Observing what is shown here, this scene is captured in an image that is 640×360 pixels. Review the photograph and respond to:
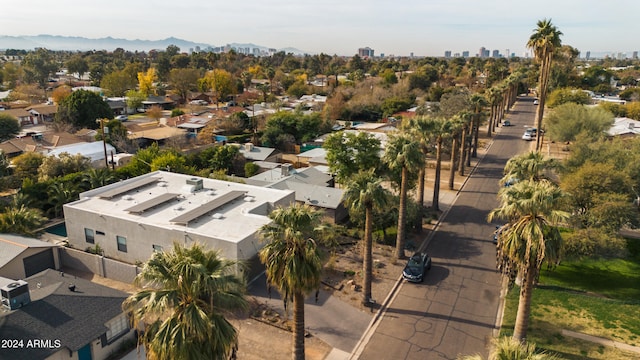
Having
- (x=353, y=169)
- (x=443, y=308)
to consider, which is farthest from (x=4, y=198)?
(x=443, y=308)

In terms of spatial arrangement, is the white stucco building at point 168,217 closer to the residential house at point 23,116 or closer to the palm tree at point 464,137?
the palm tree at point 464,137

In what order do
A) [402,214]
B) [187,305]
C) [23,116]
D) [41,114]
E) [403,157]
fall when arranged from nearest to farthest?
[187,305] → [403,157] → [402,214] → [23,116] → [41,114]

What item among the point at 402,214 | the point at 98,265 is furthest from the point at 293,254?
the point at 98,265

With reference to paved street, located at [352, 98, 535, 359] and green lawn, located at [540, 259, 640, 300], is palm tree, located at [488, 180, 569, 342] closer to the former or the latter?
paved street, located at [352, 98, 535, 359]

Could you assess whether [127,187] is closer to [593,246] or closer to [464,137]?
[593,246]

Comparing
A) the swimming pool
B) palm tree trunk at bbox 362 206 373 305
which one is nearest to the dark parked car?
palm tree trunk at bbox 362 206 373 305

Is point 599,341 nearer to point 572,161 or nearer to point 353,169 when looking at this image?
point 572,161
